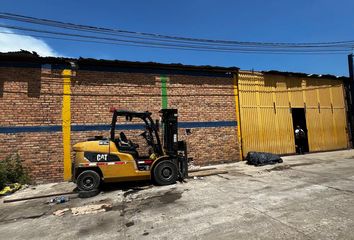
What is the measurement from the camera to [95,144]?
28.5 ft

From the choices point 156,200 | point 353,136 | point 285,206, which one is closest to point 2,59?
point 156,200

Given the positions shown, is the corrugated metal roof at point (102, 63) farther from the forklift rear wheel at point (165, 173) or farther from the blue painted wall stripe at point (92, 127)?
the forklift rear wheel at point (165, 173)

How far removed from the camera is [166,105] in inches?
508

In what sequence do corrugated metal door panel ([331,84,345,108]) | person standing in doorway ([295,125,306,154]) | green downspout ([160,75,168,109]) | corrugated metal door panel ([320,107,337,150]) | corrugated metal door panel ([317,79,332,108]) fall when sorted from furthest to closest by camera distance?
1. corrugated metal door panel ([331,84,345,108])
2. corrugated metal door panel ([317,79,332,108])
3. corrugated metal door panel ([320,107,337,150])
4. person standing in doorway ([295,125,306,154])
5. green downspout ([160,75,168,109])

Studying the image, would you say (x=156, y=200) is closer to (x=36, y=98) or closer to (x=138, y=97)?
(x=138, y=97)

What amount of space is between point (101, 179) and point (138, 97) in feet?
15.2

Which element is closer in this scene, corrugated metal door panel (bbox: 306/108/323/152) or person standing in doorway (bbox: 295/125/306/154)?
person standing in doorway (bbox: 295/125/306/154)

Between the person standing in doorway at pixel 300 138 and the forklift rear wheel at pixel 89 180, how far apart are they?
37.8 ft

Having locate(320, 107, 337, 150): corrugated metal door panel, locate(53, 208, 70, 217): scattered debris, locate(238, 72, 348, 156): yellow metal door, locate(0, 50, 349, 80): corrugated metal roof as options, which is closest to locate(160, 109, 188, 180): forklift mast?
locate(0, 50, 349, 80): corrugated metal roof

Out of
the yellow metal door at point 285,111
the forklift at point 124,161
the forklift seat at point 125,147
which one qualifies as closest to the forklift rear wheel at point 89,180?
the forklift at point 124,161

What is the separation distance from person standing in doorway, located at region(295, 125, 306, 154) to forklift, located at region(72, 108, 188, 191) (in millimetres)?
8496

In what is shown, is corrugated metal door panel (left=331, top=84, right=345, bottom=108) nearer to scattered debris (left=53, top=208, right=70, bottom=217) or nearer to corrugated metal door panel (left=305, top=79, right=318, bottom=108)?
corrugated metal door panel (left=305, top=79, right=318, bottom=108)

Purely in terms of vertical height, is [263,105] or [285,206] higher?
[263,105]

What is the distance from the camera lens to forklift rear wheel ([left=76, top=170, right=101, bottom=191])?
28.3 feet
